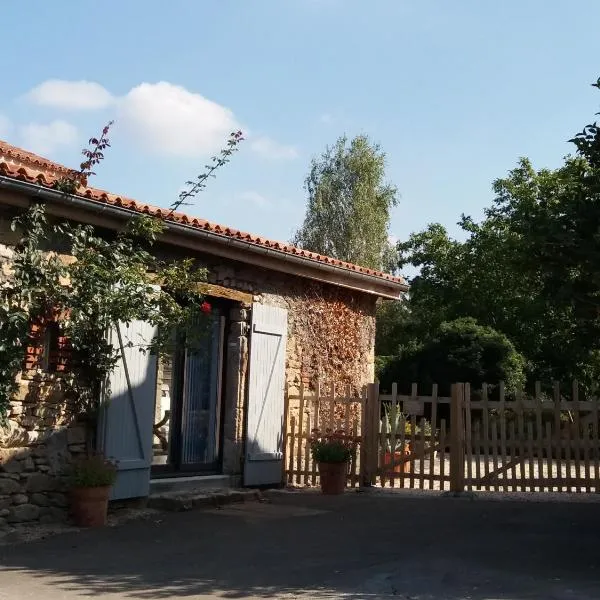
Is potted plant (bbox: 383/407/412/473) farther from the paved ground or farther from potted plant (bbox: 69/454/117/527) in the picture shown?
potted plant (bbox: 69/454/117/527)

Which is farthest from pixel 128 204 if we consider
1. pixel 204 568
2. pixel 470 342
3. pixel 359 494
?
pixel 470 342

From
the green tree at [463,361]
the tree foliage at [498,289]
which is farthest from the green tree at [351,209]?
the green tree at [463,361]

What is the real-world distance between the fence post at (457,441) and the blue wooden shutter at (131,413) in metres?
3.77

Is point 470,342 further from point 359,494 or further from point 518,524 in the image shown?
point 518,524

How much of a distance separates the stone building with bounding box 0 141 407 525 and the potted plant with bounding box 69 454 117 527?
227 millimetres

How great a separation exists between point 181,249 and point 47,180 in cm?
206

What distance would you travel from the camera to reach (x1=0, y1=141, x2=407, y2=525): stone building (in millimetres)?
7254

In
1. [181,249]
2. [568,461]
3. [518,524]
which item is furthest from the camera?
[568,461]

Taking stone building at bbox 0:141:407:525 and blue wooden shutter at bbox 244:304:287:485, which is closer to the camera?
stone building at bbox 0:141:407:525

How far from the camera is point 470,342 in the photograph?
18938mm

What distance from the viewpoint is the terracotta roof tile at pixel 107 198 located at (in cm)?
693

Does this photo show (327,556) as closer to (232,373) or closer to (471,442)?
(232,373)

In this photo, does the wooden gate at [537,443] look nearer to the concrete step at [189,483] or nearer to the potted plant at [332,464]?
the potted plant at [332,464]

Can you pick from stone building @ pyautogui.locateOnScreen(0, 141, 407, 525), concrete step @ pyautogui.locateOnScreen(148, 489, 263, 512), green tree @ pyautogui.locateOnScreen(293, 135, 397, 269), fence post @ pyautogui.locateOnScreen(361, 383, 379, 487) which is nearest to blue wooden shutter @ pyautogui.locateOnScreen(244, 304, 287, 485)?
stone building @ pyautogui.locateOnScreen(0, 141, 407, 525)
